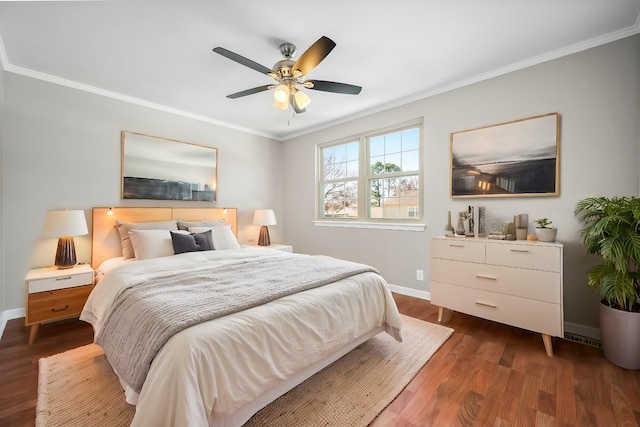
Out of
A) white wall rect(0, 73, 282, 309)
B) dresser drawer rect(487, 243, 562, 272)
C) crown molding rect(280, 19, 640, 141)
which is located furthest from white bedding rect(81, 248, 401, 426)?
crown molding rect(280, 19, 640, 141)

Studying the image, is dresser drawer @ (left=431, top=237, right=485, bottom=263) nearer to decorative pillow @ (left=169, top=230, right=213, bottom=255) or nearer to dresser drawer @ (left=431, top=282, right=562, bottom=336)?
dresser drawer @ (left=431, top=282, right=562, bottom=336)

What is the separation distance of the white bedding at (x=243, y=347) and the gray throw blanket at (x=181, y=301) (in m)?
0.06

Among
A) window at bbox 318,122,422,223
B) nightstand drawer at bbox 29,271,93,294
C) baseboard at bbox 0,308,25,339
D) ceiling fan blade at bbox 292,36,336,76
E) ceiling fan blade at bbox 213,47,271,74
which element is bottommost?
baseboard at bbox 0,308,25,339

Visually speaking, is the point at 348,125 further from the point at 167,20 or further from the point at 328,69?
the point at 167,20

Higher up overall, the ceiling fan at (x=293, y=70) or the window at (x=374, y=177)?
the ceiling fan at (x=293, y=70)

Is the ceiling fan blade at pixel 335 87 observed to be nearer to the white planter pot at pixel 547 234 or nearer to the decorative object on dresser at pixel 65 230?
the white planter pot at pixel 547 234

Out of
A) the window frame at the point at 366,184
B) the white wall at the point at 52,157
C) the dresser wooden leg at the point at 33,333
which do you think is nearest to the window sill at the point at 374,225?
the window frame at the point at 366,184

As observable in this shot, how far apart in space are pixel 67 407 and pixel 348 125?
13.1 feet

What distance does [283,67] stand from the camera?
2.09 meters

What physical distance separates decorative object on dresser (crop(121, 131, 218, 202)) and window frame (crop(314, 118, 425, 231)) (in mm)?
1678

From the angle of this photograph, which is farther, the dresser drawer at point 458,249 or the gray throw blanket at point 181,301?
the dresser drawer at point 458,249

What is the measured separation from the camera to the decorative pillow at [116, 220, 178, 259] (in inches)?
116

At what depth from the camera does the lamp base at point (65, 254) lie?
2608 millimetres

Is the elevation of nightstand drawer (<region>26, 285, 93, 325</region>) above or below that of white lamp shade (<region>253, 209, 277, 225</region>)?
below
